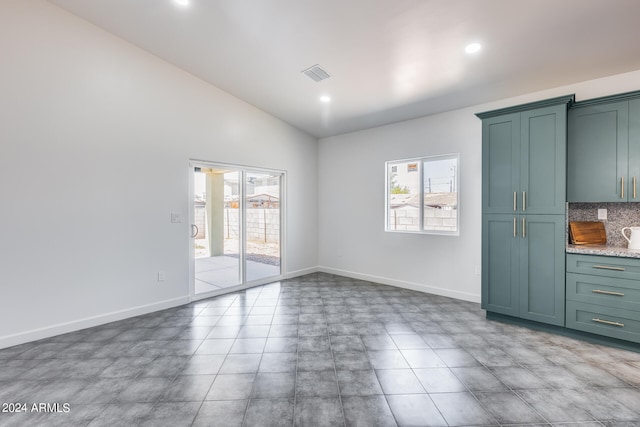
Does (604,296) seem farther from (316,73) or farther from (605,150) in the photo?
(316,73)

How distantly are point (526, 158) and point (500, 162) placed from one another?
9.8 inches

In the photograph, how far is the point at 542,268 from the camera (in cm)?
304

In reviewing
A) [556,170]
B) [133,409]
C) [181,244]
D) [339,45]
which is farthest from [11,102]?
[556,170]

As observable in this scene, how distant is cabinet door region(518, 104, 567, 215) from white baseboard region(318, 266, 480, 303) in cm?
153

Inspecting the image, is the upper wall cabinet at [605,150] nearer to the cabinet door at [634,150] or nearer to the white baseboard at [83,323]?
the cabinet door at [634,150]

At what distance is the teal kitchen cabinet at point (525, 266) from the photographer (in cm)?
296

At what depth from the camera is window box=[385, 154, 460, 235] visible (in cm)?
423

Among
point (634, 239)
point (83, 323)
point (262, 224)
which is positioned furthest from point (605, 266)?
point (83, 323)

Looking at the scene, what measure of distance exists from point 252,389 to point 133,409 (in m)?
0.77

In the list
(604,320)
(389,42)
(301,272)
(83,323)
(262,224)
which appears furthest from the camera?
(301,272)

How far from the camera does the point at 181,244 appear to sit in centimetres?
399

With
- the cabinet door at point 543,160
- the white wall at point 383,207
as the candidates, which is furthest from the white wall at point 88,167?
the cabinet door at point 543,160

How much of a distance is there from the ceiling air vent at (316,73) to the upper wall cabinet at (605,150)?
110 inches

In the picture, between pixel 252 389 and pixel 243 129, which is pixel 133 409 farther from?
pixel 243 129
